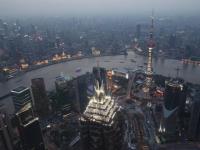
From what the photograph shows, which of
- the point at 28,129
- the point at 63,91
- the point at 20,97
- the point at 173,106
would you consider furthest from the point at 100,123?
the point at 63,91

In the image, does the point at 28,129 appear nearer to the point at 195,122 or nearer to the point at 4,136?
the point at 4,136

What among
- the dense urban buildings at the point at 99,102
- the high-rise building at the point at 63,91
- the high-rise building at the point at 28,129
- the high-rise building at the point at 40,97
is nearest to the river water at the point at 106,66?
the dense urban buildings at the point at 99,102

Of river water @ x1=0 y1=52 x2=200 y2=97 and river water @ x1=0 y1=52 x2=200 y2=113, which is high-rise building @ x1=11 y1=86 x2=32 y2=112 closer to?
river water @ x1=0 y1=52 x2=200 y2=113

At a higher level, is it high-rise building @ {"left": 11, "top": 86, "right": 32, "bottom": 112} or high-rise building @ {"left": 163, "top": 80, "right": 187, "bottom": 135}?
high-rise building @ {"left": 11, "top": 86, "right": 32, "bottom": 112}

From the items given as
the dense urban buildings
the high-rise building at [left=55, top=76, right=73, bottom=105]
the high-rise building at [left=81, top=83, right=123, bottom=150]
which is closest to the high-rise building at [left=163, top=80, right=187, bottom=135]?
the dense urban buildings

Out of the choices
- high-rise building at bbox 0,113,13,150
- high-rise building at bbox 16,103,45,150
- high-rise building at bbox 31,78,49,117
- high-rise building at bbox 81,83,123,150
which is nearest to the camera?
high-rise building at bbox 81,83,123,150
